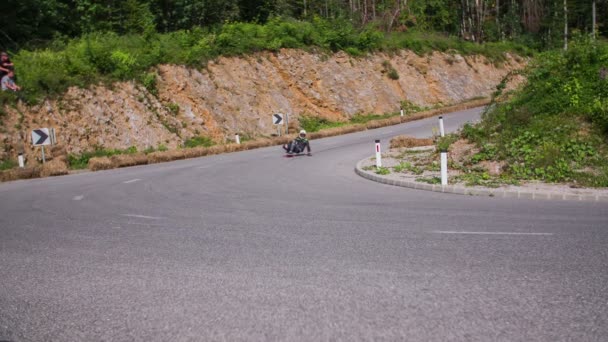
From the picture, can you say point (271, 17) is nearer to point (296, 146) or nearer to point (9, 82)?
point (9, 82)

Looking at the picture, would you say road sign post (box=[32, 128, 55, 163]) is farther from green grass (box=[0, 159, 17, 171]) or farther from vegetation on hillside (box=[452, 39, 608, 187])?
vegetation on hillside (box=[452, 39, 608, 187])

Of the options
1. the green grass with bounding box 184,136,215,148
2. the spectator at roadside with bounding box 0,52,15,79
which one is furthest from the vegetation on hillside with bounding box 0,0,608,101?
the green grass with bounding box 184,136,215,148

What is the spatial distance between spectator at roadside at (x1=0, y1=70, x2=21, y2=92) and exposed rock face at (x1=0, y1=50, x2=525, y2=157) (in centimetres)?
124

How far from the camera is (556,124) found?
15.3 m

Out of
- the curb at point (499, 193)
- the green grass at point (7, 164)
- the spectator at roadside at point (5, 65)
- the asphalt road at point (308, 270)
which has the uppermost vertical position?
the spectator at roadside at point (5, 65)

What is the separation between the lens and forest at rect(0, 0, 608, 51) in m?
35.4

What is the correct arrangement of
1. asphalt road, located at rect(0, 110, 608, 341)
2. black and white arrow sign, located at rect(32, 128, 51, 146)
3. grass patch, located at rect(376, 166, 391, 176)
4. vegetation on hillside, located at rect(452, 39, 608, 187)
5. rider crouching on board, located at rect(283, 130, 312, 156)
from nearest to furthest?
asphalt road, located at rect(0, 110, 608, 341), vegetation on hillside, located at rect(452, 39, 608, 187), grass patch, located at rect(376, 166, 391, 176), black and white arrow sign, located at rect(32, 128, 51, 146), rider crouching on board, located at rect(283, 130, 312, 156)

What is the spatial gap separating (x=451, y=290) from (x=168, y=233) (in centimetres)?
490

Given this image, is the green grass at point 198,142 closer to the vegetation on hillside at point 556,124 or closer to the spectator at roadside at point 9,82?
the spectator at roadside at point 9,82

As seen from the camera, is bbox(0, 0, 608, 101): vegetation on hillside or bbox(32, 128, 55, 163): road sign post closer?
bbox(32, 128, 55, 163): road sign post

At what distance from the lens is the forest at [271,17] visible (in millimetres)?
35406

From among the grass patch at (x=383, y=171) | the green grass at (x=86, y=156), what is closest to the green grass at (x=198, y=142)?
the green grass at (x=86, y=156)

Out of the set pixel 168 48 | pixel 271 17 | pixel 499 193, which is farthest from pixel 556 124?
pixel 271 17

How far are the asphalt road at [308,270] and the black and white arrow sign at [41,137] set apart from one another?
11677 millimetres
